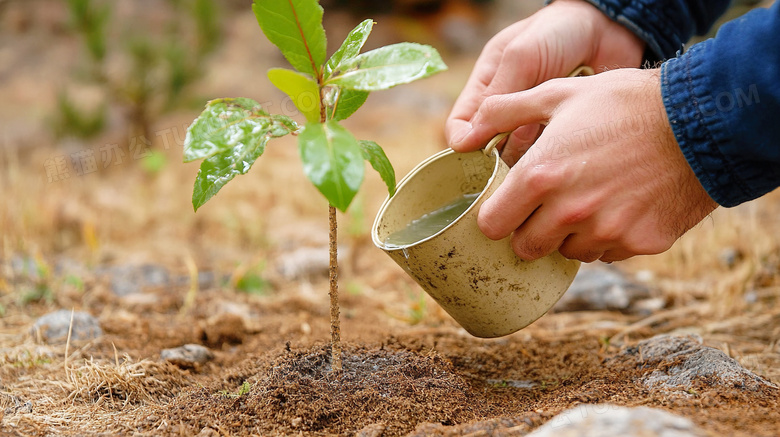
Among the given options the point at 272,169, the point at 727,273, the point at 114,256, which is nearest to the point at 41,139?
the point at 272,169

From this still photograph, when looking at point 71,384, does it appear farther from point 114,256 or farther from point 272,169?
point 272,169

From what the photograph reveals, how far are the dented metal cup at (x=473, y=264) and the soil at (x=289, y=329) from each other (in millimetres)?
195

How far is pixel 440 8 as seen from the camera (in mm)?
9523

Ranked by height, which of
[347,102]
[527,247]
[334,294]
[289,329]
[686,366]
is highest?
[347,102]

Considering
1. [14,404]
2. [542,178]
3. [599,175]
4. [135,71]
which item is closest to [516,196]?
[542,178]

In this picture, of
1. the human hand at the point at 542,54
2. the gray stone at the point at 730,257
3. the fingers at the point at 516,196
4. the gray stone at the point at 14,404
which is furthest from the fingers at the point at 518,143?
the gray stone at the point at 730,257

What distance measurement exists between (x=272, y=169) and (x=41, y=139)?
241 centimetres

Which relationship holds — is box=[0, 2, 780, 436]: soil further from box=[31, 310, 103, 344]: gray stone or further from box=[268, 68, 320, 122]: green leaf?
box=[268, 68, 320, 122]: green leaf

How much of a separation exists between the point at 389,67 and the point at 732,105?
69 centimetres

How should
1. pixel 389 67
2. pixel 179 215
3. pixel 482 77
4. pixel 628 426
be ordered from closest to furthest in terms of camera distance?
1. pixel 628 426
2. pixel 389 67
3. pixel 482 77
4. pixel 179 215

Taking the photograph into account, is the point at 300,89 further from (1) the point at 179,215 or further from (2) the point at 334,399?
(1) the point at 179,215

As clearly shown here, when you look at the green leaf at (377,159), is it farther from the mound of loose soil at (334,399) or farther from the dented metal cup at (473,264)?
the mound of loose soil at (334,399)

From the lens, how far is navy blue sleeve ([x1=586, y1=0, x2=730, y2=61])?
69.3 inches

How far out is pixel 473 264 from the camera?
4.31 feet
